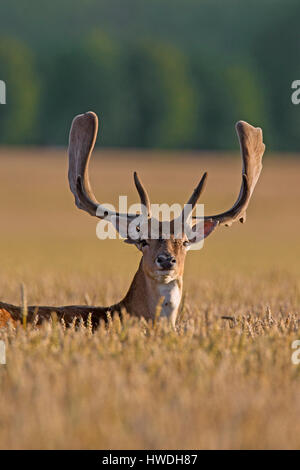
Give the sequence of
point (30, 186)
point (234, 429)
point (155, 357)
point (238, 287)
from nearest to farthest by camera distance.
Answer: point (234, 429), point (155, 357), point (238, 287), point (30, 186)

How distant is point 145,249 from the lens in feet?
23.9

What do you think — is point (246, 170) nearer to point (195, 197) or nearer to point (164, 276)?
point (195, 197)

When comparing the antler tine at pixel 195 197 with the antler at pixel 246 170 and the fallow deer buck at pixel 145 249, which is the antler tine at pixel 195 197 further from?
the antler at pixel 246 170

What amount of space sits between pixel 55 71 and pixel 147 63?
745 centimetres

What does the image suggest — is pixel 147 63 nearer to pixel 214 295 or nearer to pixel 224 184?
pixel 224 184

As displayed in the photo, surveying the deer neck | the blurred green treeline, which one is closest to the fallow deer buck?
the deer neck

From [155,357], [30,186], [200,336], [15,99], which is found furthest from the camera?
[15,99]

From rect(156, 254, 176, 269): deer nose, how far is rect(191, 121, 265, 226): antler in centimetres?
75

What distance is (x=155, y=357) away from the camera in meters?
5.56

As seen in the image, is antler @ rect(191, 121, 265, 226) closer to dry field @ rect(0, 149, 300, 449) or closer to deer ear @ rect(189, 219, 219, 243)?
deer ear @ rect(189, 219, 219, 243)

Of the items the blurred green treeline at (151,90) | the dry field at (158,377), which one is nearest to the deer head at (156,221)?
the dry field at (158,377)

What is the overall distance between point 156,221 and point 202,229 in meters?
0.45

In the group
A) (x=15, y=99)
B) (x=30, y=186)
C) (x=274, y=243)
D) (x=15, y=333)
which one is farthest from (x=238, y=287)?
(x=15, y=99)

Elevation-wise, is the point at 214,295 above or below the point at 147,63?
below
